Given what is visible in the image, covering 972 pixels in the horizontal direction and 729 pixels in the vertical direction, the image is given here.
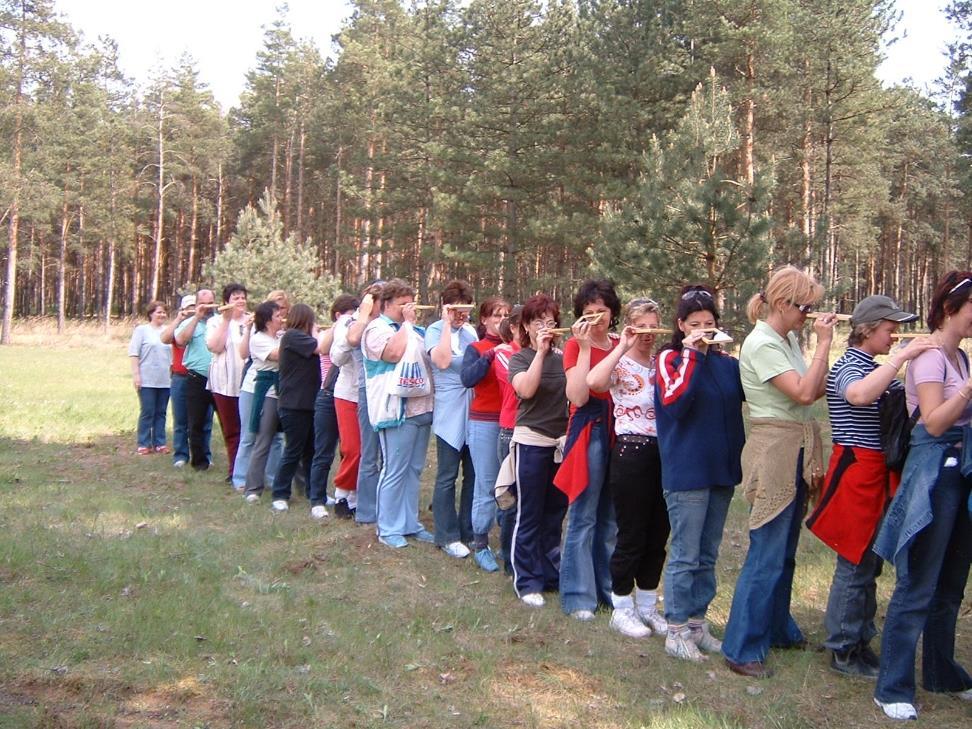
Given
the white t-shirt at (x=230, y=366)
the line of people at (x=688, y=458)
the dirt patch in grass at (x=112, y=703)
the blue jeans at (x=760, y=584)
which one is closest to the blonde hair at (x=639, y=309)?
the line of people at (x=688, y=458)

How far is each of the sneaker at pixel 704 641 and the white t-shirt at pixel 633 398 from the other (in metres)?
1.03

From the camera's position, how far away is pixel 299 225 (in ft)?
126

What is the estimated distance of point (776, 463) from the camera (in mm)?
4180

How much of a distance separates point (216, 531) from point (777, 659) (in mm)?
4294

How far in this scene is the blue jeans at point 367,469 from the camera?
7238 millimetres

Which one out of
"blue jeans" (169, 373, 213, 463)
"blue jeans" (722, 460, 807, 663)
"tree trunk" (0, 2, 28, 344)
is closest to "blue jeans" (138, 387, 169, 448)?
"blue jeans" (169, 373, 213, 463)

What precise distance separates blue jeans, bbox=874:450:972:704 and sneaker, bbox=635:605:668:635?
1248 mm

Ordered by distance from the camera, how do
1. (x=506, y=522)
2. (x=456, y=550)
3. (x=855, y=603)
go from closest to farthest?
(x=855, y=603) < (x=506, y=522) < (x=456, y=550)

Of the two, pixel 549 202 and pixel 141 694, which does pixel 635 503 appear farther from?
pixel 549 202

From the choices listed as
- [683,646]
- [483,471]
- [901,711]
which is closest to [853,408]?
[901,711]

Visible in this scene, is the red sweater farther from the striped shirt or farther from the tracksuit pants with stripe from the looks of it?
the striped shirt

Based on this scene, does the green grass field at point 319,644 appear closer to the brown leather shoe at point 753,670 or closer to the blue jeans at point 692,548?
the brown leather shoe at point 753,670

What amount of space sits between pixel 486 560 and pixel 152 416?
20.1 ft

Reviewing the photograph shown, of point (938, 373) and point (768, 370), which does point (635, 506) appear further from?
point (938, 373)
